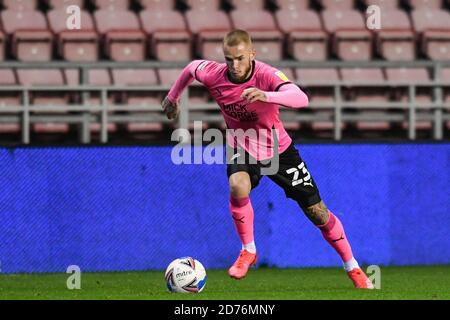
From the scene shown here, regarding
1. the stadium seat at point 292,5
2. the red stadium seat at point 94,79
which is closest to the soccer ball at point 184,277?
the red stadium seat at point 94,79

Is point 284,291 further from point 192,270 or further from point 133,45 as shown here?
point 133,45

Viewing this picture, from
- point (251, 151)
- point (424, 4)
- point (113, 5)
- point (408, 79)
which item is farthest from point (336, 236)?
point (424, 4)

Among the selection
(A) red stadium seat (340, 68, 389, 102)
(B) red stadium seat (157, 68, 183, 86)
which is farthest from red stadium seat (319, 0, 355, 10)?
(B) red stadium seat (157, 68, 183, 86)

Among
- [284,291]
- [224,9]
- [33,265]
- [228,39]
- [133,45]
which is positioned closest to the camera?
[228,39]

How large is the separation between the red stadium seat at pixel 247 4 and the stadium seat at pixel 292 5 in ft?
0.76

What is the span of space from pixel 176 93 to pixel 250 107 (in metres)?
0.64

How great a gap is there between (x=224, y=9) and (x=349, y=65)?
279cm

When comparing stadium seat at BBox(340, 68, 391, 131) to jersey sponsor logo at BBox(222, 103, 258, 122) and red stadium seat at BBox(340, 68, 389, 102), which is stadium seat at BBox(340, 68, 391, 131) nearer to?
red stadium seat at BBox(340, 68, 389, 102)

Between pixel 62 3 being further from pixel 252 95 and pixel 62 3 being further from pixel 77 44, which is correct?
pixel 252 95

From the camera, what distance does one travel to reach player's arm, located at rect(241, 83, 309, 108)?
9289 millimetres

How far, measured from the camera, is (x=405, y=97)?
15266mm

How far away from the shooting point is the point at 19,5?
15.8m

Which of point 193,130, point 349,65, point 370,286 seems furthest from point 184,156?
point 370,286

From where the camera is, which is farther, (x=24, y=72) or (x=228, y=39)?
(x=24, y=72)
